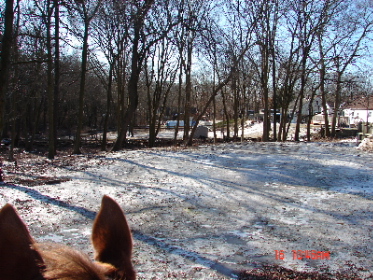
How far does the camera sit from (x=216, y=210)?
251 inches

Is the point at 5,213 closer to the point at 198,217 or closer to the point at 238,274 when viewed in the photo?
the point at 238,274

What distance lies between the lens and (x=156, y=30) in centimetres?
1966

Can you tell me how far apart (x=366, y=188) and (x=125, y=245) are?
27.3 ft

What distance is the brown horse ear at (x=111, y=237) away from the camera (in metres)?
1.02

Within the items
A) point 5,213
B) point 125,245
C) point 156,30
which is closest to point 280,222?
point 125,245

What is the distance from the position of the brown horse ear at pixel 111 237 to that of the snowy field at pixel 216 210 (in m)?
2.83

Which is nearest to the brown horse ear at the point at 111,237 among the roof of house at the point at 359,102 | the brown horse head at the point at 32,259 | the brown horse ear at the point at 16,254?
the brown horse head at the point at 32,259

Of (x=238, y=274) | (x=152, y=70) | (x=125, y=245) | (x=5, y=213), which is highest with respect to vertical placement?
(x=152, y=70)
